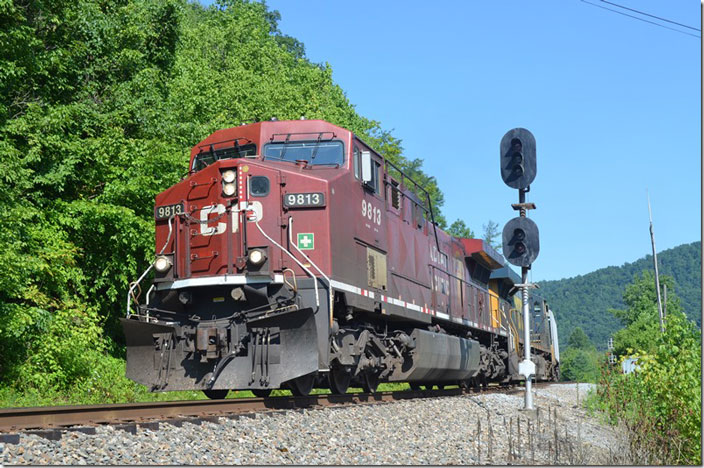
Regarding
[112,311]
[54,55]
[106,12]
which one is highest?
[106,12]

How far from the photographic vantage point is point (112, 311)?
768 inches

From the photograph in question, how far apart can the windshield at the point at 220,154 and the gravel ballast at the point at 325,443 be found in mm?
4241

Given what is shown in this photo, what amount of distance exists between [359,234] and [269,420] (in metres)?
4.20

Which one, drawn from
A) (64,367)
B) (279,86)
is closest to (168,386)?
(64,367)

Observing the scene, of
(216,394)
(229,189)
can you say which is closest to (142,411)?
(229,189)

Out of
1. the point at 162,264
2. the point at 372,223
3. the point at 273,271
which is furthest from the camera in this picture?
the point at 372,223

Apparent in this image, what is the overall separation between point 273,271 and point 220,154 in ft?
8.78

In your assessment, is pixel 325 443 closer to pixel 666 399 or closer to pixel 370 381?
pixel 370 381

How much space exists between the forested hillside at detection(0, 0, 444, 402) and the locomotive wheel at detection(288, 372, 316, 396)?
17.3 feet

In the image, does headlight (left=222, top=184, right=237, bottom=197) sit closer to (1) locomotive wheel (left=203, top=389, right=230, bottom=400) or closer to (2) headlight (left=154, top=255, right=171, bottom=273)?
(2) headlight (left=154, top=255, right=171, bottom=273)

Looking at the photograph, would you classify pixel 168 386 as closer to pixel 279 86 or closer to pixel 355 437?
pixel 355 437

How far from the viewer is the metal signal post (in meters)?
12.0

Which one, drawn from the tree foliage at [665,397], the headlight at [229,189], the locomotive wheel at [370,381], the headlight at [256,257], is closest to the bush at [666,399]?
the tree foliage at [665,397]

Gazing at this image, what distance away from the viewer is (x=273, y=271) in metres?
10.5
